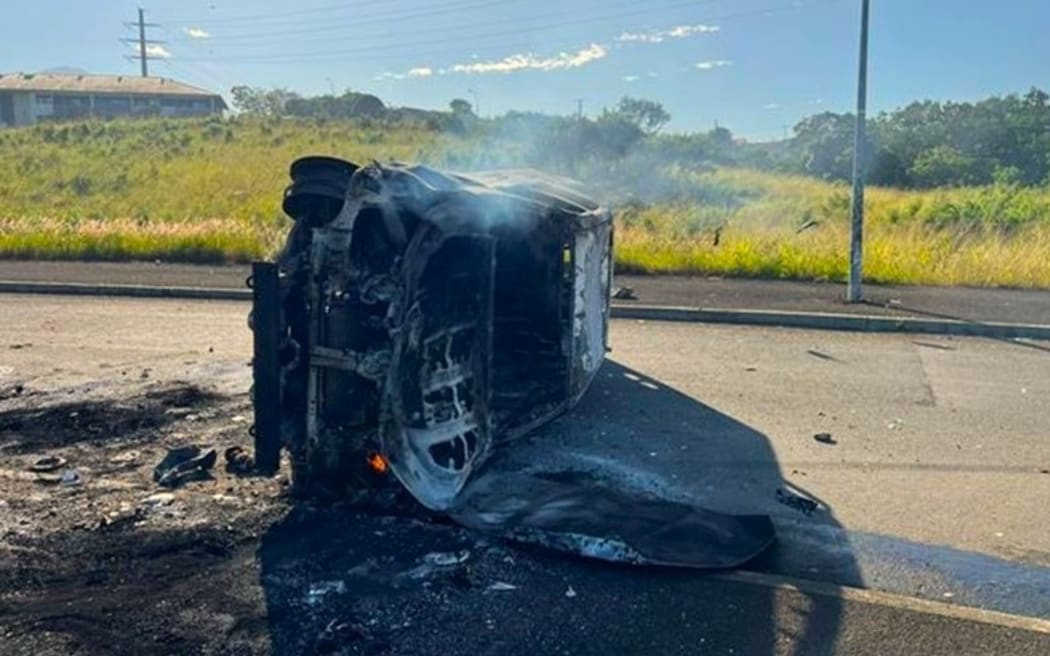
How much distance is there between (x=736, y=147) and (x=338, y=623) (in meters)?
55.9

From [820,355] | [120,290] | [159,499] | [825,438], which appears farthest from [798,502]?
[120,290]

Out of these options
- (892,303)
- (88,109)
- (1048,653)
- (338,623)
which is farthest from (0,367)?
(88,109)

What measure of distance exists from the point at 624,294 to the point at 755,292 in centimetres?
187

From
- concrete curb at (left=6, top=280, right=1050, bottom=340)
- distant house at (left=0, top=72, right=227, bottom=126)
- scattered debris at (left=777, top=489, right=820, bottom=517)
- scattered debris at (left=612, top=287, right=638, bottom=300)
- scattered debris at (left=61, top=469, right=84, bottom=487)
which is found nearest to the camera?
scattered debris at (left=777, top=489, right=820, bottom=517)

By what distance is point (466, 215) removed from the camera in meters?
4.99

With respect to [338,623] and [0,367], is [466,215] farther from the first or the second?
[0,367]

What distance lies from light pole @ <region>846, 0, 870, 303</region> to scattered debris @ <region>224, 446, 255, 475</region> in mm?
8223

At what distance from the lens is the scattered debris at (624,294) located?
39.1ft

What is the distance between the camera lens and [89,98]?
74.5m

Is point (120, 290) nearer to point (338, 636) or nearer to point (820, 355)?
point (820, 355)

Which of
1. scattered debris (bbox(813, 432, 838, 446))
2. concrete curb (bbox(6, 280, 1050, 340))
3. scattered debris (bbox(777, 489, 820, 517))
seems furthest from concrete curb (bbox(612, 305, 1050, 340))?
scattered debris (bbox(777, 489, 820, 517))

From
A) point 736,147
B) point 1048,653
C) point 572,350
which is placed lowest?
point 1048,653

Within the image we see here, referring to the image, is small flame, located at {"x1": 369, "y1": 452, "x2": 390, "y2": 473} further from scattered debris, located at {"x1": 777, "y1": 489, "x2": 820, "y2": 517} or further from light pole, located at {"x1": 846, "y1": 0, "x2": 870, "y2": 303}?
light pole, located at {"x1": 846, "y1": 0, "x2": 870, "y2": 303}

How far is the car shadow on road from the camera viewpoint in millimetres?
3631
